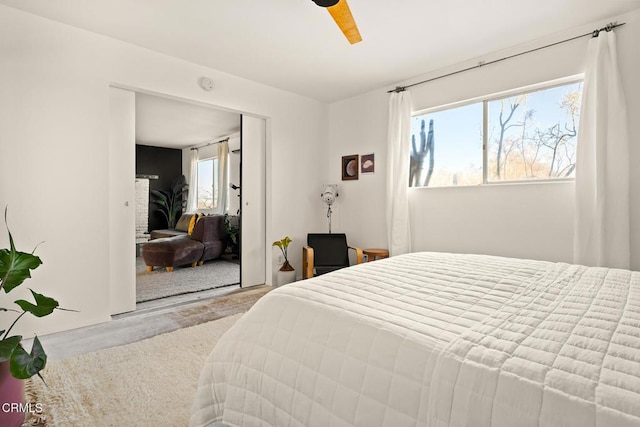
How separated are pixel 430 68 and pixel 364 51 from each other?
939 millimetres

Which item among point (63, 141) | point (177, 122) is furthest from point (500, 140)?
point (177, 122)

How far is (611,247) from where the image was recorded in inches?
105

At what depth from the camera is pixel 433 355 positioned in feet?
3.10

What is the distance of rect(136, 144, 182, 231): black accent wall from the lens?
25.1ft

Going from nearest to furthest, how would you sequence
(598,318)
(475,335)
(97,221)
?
(475,335) → (598,318) → (97,221)

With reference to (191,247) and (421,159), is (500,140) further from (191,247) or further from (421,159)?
(191,247)

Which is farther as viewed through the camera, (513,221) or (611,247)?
(513,221)

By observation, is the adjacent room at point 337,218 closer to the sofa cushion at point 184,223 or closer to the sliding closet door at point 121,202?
the sliding closet door at point 121,202

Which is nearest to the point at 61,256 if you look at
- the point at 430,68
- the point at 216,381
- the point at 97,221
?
the point at 97,221

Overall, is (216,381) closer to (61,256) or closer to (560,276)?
(560,276)

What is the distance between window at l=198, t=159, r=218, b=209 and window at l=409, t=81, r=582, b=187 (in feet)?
16.3

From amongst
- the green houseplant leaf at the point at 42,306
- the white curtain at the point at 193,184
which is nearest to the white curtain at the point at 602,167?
the green houseplant leaf at the point at 42,306

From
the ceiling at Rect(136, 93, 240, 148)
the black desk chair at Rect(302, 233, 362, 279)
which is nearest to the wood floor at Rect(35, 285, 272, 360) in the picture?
the black desk chair at Rect(302, 233, 362, 279)

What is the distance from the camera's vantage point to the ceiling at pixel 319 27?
257cm
